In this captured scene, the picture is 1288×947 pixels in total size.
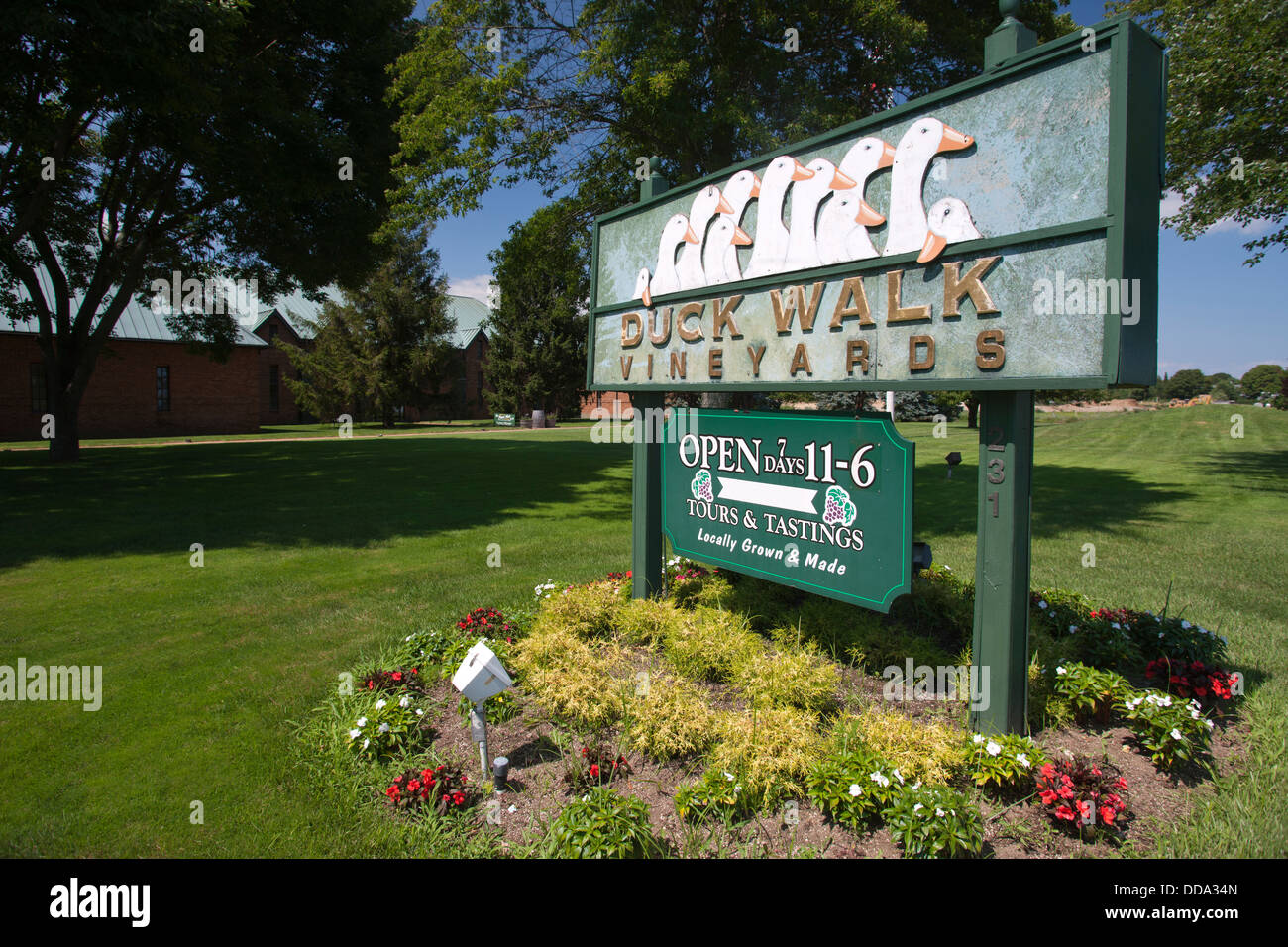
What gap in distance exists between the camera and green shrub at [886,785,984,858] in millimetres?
2937

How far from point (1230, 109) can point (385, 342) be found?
3872 centimetres

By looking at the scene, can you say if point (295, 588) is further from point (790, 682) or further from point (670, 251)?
point (790, 682)

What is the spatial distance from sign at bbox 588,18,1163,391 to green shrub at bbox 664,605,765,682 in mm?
1823

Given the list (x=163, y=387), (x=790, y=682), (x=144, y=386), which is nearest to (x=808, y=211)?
(x=790, y=682)

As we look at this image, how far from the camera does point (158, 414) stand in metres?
34.5

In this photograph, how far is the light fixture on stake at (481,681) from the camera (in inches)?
145

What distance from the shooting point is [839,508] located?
168 inches

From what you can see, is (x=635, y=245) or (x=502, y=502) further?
(x=502, y=502)

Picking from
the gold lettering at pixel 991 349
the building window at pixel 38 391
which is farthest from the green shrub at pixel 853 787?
the building window at pixel 38 391

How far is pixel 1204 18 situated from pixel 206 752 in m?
22.6

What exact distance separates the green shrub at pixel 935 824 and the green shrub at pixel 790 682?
1.07 meters

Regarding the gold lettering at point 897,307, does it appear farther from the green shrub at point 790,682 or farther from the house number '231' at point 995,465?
the green shrub at point 790,682

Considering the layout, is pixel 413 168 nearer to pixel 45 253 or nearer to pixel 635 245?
pixel 635 245

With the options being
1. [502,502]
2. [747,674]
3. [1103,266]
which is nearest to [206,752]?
[747,674]
